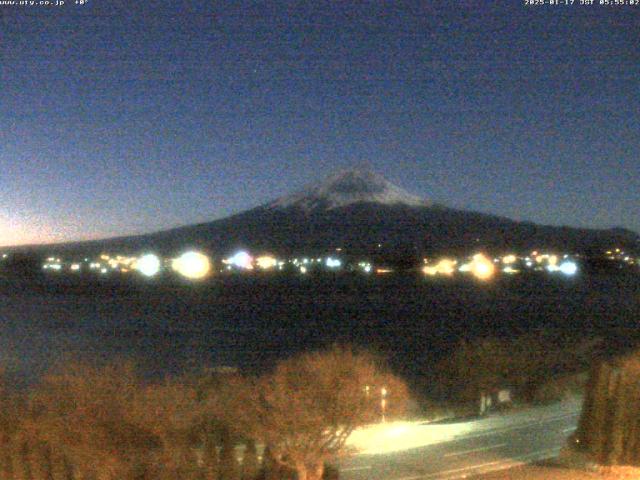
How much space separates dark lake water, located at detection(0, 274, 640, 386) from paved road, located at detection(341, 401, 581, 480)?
1306 centimetres

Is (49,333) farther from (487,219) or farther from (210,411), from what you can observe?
→ (487,219)

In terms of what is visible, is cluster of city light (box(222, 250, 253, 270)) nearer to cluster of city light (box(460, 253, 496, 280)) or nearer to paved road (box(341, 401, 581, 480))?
cluster of city light (box(460, 253, 496, 280))

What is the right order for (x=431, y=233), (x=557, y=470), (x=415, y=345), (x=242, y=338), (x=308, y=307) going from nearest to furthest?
(x=557, y=470)
(x=415, y=345)
(x=242, y=338)
(x=308, y=307)
(x=431, y=233)

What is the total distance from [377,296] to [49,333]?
89.0ft

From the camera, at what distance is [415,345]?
40.5 metres

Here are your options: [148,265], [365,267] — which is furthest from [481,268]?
[148,265]

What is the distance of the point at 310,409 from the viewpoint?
10289 mm

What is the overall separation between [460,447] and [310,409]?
471 centimetres

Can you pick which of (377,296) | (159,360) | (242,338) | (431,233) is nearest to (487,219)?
(431,233)

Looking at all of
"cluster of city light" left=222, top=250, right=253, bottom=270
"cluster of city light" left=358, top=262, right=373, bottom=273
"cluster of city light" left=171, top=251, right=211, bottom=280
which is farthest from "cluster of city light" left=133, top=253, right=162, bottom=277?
"cluster of city light" left=358, top=262, right=373, bottom=273

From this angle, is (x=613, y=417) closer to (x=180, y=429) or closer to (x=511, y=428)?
(x=511, y=428)

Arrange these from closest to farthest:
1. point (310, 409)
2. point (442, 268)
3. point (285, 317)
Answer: point (310, 409) → point (285, 317) → point (442, 268)

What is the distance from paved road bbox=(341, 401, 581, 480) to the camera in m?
12.2

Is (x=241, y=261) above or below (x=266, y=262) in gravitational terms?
above
